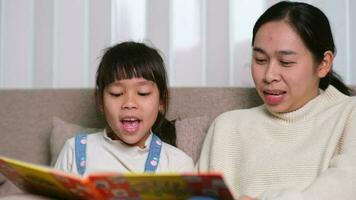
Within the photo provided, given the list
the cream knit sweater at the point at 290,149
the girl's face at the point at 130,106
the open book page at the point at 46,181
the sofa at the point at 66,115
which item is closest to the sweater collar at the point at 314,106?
the cream knit sweater at the point at 290,149

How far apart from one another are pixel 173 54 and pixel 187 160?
57 centimetres

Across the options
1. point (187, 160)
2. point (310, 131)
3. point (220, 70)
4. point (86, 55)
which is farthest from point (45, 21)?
point (310, 131)

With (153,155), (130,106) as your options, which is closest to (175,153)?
(153,155)

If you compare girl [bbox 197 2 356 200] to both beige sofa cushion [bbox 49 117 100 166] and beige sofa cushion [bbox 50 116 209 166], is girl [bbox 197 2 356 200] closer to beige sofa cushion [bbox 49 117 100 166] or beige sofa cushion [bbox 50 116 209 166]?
beige sofa cushion [bbox 50 116 209 166]

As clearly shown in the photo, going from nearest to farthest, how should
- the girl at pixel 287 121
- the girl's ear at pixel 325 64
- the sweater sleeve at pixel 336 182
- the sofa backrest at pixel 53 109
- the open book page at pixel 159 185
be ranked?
1. the open book page at pixel 159 185
2. the sweater sleeve at pixel 336 182
3. the girl at pixel 287 121
4. the girl's ear at pixel 325 64
5. the sofa backrest at pixel 53 109

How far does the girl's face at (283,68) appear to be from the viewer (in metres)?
1.26

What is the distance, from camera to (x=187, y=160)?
4.55ft

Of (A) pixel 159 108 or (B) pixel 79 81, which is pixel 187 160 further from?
(B) pixel 79 81

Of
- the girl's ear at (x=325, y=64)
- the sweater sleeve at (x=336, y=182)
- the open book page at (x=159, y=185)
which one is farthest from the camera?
the girl's ear at (x=325, y=64)

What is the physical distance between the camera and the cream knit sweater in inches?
44.1

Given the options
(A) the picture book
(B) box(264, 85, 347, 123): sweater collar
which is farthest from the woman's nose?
(A) the picture book

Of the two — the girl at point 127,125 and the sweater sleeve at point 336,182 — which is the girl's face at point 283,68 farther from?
the girl at point 127,125

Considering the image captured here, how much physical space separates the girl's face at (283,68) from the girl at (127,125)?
0.93ft

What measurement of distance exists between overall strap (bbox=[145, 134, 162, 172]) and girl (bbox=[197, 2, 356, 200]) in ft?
0.39
